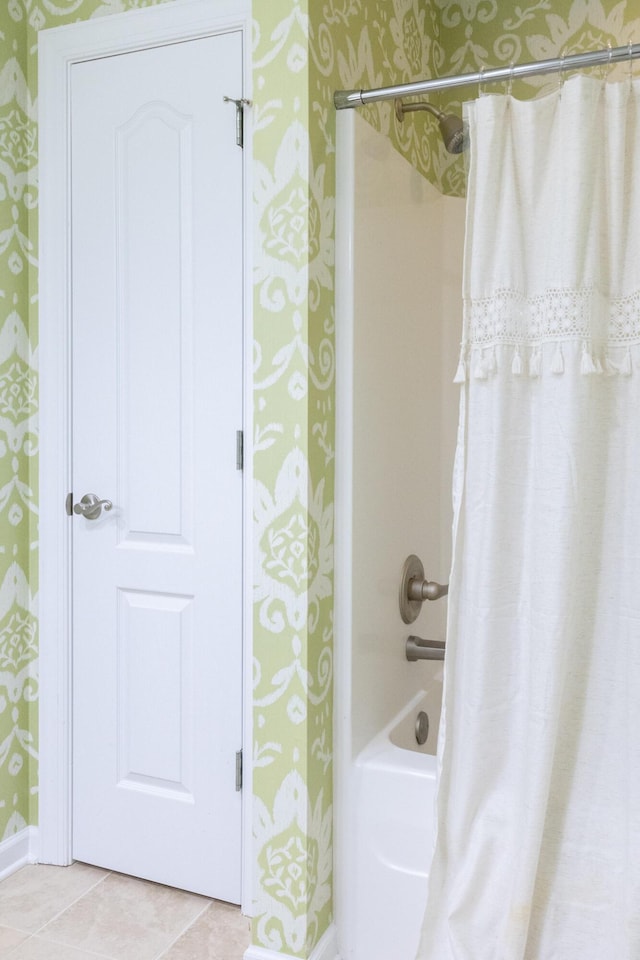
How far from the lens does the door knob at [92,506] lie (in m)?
2.16

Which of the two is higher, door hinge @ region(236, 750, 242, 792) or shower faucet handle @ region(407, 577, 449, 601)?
shower faucet handle @ region(407, 577, 449, 601)

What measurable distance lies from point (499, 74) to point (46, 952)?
6.96ft

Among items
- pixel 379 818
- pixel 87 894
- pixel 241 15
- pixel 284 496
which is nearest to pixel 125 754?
pixel 87 894

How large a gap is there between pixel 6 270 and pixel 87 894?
164 centimetres

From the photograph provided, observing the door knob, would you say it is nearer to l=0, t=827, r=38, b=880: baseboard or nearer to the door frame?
the door frame

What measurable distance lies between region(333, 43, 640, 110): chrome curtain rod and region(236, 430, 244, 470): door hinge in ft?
2.54

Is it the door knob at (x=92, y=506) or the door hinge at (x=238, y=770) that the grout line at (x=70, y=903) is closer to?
the door hinge at (x=238, y=770)

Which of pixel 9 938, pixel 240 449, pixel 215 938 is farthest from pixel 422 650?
pixel 9 938

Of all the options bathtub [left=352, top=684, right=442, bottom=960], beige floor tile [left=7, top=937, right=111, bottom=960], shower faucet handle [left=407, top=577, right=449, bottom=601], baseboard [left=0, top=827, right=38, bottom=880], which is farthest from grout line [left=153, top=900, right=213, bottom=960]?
shower faucet handle [left=407, top=577, right=449, bottom=601]

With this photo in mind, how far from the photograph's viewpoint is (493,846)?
5.11 ft

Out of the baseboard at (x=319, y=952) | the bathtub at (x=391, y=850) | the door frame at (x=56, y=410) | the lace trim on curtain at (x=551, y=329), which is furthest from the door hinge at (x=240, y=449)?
the baseboard at (x=319, y=952)

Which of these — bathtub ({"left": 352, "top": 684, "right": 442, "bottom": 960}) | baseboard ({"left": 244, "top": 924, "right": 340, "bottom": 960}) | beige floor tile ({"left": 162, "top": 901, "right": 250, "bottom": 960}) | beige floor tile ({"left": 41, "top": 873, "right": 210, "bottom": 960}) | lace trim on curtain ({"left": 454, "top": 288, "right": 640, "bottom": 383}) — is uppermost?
lace trim on curtain ({"left": 454, "top": 288, "right": 640, "bottom": 383})

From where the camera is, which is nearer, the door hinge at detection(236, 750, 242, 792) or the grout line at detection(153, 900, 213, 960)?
the grout line at detection(153, 900, 213, 960)

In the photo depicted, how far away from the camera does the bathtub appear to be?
1.72 meters
